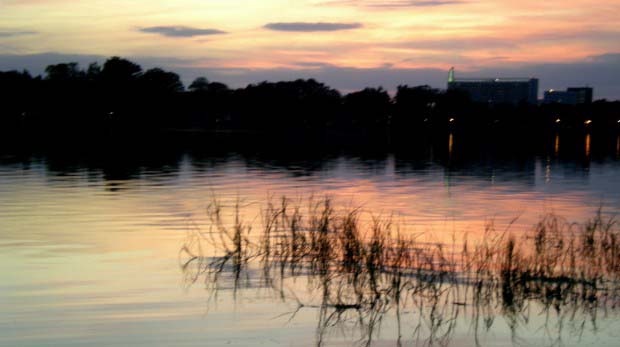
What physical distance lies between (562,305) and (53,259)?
1094cm

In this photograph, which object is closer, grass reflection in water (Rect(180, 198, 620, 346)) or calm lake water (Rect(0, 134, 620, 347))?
calm lake water (Rect(0, 134, 620, 347))

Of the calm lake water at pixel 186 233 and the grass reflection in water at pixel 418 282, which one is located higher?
the grass reflection in water at pixel 418 282

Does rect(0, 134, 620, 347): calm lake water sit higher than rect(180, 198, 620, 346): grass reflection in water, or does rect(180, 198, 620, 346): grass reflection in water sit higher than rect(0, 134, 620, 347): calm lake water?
rect(180, 198, 620, 346): grass reflection in water

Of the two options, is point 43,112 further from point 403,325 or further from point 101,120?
point 403,325

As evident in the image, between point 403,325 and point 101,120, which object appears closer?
point 403,325

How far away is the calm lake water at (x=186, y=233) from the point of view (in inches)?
473

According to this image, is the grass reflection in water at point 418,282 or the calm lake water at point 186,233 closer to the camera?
the calm lake water at point 186,233

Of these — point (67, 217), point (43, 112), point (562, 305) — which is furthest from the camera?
point (43, 112)

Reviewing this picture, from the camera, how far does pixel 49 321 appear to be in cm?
1240

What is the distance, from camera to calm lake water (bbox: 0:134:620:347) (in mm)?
12023

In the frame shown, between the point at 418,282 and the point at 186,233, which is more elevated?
the point at 418,282

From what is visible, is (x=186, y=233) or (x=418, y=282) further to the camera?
(x=186, y=233)

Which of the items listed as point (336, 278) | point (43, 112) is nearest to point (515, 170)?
point (336, 278)

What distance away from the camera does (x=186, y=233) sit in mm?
21953
